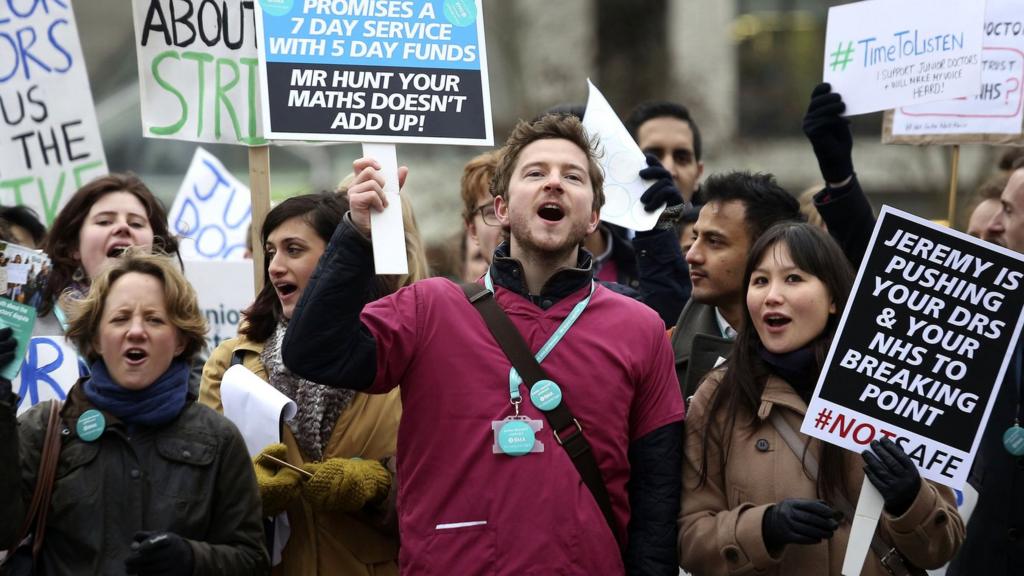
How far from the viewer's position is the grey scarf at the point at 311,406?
190 inches

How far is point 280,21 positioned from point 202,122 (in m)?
1.54

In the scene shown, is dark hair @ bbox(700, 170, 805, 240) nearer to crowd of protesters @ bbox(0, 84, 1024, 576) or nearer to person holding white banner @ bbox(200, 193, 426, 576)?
crowd of protesters @ bbox(0, 84, 1024, 576)

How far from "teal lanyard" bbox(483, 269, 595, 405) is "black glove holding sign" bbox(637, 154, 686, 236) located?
1254 millimetres

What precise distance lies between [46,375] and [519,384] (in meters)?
1.95

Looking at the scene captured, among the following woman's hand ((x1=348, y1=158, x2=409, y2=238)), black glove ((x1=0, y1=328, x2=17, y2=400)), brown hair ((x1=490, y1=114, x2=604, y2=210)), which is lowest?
black glove ((x1=0, y1=328, x2=17, y2=400))

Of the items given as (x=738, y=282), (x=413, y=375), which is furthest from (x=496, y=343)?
(x=738, y=282)

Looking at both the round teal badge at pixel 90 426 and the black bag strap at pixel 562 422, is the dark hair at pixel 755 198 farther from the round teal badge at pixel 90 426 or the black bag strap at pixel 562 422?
the round teal badge at pixel 90 426

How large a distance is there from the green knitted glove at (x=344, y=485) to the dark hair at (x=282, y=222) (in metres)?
0.67

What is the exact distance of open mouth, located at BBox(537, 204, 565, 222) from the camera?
14.2 feet

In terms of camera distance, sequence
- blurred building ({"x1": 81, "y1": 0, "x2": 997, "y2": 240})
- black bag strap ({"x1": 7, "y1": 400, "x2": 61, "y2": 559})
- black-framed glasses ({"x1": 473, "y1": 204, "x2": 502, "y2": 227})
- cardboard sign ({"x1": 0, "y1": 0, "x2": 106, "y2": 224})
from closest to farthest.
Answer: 1. black bag strap ({"x1": 7, "y1": 400, "x2": 61, "y2": 559})
2. black-framed glasses ({"x1": 473, "y1": 204, "x2": 502, "y2": 227})
3. cardboard sign ({"x1": 0, "y1": 0, "x2": 106, "y2": 224})
4. blurred building ({"x1": 81, "y1": 0, "x2": 997, "y2": 240})

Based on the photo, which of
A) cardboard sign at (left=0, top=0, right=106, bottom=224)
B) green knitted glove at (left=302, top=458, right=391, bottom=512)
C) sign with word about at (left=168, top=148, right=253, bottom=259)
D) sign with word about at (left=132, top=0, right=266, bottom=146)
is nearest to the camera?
green knitted glove at (left=302, top=458, right=391, bottom=512)

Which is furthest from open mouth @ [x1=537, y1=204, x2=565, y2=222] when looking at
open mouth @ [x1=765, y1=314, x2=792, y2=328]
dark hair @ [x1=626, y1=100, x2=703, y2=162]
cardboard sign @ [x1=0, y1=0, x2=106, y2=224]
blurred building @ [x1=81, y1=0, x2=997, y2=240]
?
blurred building @ [x1=81, y1=0, x2=997, y2=240]

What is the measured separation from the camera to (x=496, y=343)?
417cm

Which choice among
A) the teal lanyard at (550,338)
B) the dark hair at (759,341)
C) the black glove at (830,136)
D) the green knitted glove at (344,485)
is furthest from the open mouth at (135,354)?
the black glove at (830,136)
